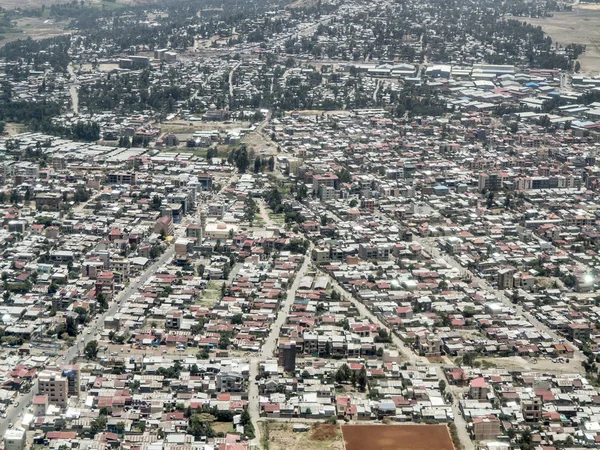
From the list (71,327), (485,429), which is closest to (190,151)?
(71,327)

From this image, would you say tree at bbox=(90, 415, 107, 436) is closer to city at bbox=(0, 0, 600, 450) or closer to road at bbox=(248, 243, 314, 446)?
city at bbox=(0, 0, 600, 450)

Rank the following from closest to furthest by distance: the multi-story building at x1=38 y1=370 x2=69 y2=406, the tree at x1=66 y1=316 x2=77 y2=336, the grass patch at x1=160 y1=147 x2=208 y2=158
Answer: the multi-story building at x1=38 y1=370 x2=69 y2=406 < the tree at x1=66 y1=316 x2=77 y2=336 < the grass patch at x1=160 y1=147 x2=208 y2=158

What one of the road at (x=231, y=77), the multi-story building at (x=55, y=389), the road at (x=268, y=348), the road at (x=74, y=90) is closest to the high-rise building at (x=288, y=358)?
the road at (x=268, y=348)

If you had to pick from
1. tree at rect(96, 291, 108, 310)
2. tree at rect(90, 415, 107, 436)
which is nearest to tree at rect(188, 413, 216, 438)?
tree at rect(90, 415, 107, 436)

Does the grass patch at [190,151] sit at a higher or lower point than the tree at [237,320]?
lower

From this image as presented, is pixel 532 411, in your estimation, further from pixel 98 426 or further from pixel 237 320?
pixel 98 426

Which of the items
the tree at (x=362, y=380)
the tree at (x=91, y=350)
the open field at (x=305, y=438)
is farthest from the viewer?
the tree at (x=91, y=350)

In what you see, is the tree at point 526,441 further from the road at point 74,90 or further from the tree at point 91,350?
the road at point 74,90
